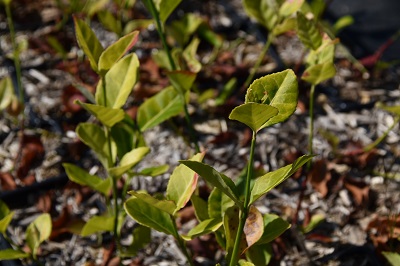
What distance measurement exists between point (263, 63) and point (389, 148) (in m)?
0.57

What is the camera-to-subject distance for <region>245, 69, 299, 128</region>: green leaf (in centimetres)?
82

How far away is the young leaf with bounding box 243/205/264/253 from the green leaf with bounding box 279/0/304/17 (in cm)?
58

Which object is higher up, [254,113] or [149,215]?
[254,113]

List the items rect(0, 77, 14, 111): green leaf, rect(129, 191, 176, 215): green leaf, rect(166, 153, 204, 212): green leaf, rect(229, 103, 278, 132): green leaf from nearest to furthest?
1. rect(229, 103, 278, 132): green leaf
2. rect(129, 191, 176, 215): green leaf
3. rect(166, 153, 204, 212): green leaf
4. rect(0, 77, 14, 111): green leaf

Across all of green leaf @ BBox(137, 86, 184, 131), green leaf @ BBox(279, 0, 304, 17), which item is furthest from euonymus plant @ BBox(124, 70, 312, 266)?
green leaf @ BBox(279, 0, 304, 17)

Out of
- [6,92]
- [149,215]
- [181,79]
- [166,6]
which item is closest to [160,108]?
[181,79]

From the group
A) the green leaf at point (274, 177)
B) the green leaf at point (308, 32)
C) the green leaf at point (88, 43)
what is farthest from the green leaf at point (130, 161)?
the green leaf at point (308, 32)

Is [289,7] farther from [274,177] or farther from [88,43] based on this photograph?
[274,177]

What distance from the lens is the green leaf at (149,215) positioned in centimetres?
101

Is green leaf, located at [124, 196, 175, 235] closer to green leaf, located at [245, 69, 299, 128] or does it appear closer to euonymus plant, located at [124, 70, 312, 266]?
euonymus plant, located at [124, 70, 312, 266]

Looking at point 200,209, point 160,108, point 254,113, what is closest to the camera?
point 254,113

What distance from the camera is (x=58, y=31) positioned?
2199mm

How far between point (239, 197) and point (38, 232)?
19.3 inches

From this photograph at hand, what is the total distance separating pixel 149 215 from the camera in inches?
41.4
